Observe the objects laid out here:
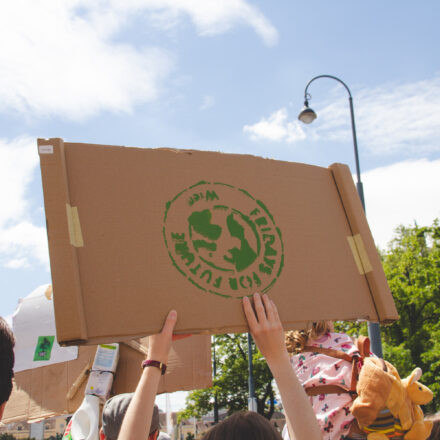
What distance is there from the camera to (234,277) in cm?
163

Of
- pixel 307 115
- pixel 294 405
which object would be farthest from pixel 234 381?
pixel 294 405

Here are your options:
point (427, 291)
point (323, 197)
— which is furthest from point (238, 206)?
point (427, 291)

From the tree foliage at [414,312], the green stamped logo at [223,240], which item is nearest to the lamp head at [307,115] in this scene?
the tree foliage at [414,312]

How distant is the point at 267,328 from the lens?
5.02 ft

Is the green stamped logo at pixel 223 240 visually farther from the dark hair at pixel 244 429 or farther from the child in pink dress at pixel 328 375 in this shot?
the child in pink dress at pixel 328 375

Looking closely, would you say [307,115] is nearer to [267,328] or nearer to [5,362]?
[267,328]

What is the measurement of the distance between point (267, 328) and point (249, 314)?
0.28 ft

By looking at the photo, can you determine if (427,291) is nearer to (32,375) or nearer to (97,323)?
(32,375)

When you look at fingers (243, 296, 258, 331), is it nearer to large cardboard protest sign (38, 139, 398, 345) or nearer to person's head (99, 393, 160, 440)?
large cardboard protest sign (38, 139, 398, 345)

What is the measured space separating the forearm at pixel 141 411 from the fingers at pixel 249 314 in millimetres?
366

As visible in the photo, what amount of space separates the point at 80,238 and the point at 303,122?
355 inches

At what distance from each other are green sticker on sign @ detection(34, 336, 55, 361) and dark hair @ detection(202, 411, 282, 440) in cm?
267

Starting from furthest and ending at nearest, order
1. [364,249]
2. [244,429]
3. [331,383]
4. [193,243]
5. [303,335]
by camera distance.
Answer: [303,335] → [331,383] → [364,249] → [193,243] → [244,429]

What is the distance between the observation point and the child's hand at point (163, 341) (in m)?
1.46
